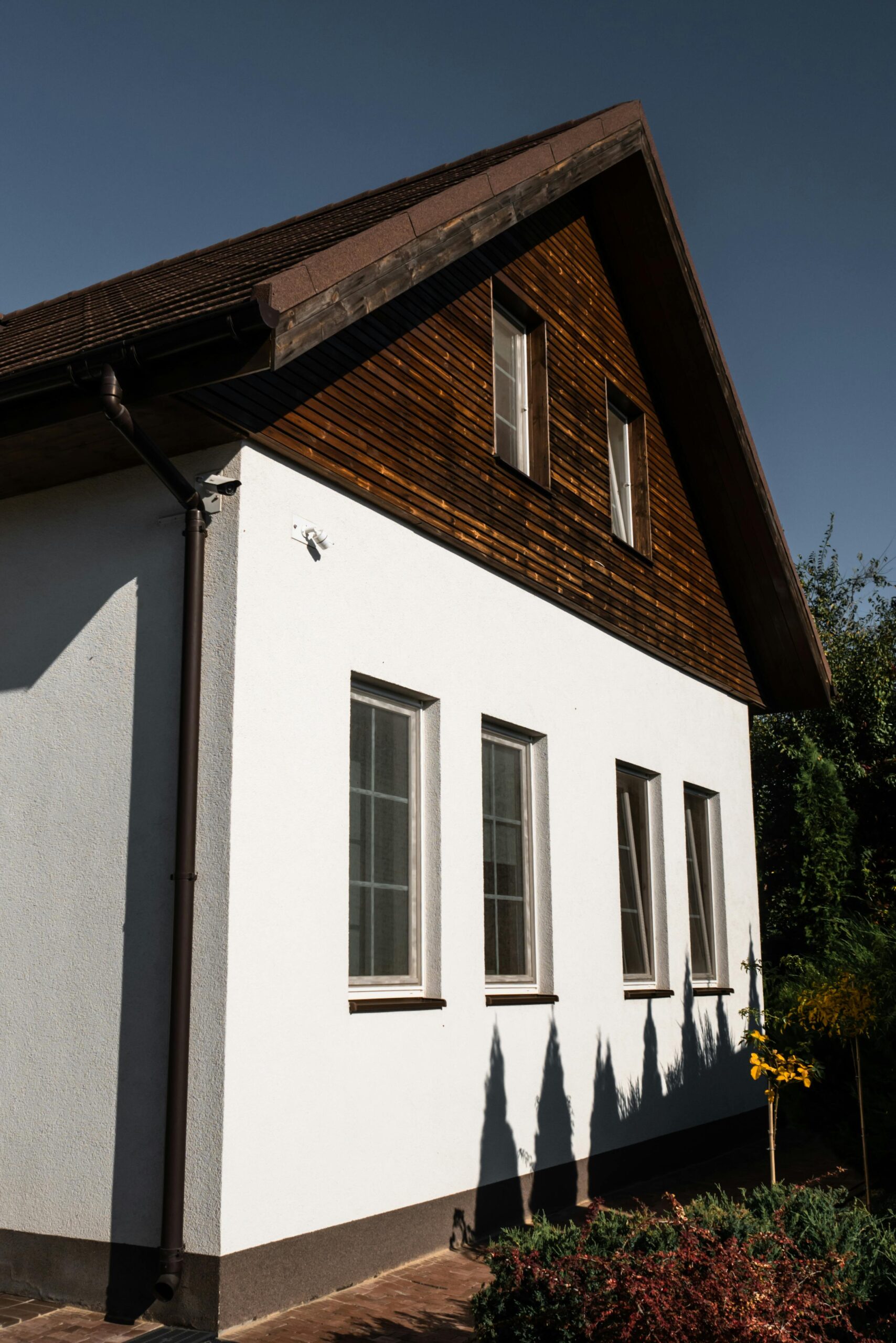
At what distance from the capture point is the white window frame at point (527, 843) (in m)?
8.31

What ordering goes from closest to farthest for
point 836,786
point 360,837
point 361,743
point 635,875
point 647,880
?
point 360,837, point 361,743, point 635,875, point 647,880, point 836,786

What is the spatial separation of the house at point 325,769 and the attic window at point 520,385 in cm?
4

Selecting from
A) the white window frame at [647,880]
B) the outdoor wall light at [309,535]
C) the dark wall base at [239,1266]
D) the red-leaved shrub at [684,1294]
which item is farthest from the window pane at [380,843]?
the white window frame at [647,880]

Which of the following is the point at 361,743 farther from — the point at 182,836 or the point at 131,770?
Result: the point at 182,836

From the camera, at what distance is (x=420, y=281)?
729 centimetres

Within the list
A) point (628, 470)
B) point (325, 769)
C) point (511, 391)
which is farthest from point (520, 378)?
point (325, 769)

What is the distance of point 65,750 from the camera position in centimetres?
636

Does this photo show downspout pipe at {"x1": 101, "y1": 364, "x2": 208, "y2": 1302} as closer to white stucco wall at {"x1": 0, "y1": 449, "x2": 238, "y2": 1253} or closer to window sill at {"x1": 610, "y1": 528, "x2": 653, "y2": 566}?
white stucco wall at {"x1": 0, "y1": 449, "x2": 238, "y2": 1253}

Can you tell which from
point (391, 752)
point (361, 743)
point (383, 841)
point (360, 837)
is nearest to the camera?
point (360, 837)

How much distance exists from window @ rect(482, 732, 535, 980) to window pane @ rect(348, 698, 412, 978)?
35.0 inches

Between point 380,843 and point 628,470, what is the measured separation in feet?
18.5

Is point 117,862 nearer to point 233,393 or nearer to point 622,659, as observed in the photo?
point 233,393

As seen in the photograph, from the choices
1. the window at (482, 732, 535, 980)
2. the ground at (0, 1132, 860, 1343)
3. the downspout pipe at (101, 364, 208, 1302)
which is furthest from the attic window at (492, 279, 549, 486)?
the ground at (0, 1132, 860, 1343)

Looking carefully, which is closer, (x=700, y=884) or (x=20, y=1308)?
(x=20, y=1308)
